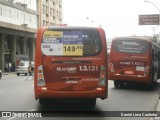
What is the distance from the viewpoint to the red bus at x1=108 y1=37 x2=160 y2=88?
20.9m

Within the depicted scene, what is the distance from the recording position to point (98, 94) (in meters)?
12.1

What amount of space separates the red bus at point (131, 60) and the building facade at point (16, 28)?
37218 mm

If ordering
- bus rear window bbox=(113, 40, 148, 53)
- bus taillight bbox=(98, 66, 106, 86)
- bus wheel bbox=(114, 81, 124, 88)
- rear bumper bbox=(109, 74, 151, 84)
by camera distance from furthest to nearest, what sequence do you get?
1. bus wheel bbox=(114, 81, 124, 88)
2. bus rear window bbox=(113, 40, 148, 53)
3. rear bumper bbox=(109, 74, 151, 84)
4. bus taillight bbox=(98, 66, 106, 86)

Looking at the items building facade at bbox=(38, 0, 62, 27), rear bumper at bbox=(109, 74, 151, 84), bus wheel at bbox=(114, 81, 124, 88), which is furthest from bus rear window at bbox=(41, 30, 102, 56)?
building facade at bbox=(38, 0, 62, 27)

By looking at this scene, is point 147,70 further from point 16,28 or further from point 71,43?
point 16,28

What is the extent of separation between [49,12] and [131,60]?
66.3 metres

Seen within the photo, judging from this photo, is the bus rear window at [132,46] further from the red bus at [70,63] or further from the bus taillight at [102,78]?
the bus taillight at [102,78]

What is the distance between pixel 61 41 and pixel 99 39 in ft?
3.84

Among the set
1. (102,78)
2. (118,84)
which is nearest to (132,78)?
(118,84)

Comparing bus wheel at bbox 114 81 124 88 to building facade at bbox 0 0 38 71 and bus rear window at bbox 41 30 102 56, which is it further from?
building facade at bbox 0 0 38 71

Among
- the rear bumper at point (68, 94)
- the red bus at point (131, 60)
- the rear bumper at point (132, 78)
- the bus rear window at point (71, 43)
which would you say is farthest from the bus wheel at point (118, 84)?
the rear bumper at point (68, 94)

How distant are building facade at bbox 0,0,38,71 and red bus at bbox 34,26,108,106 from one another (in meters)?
45.1

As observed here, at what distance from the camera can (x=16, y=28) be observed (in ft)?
202

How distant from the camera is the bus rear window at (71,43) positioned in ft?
40.2
